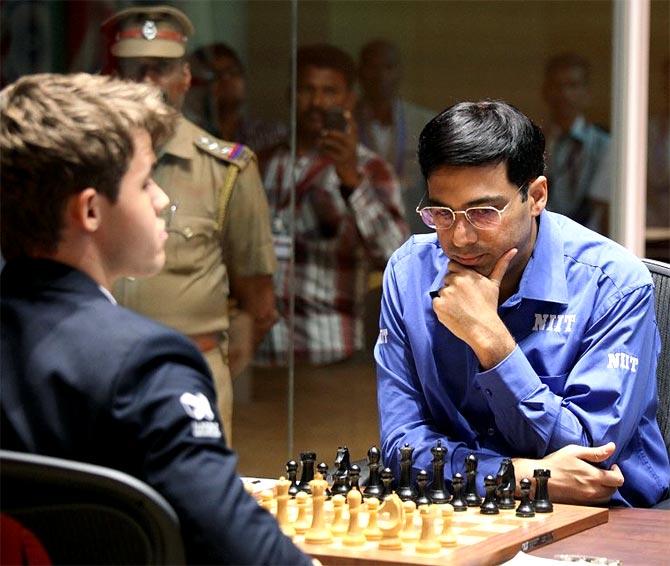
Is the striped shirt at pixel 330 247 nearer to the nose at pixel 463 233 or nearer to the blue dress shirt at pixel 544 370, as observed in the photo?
the blue dress shirt at pixel 544 370

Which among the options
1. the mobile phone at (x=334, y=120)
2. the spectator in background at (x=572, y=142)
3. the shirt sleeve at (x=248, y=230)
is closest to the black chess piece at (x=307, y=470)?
the shirt sleeve at (x=248, y=230)

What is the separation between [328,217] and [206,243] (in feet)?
1.50

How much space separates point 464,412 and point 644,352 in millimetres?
367

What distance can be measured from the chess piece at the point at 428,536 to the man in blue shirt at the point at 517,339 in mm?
486

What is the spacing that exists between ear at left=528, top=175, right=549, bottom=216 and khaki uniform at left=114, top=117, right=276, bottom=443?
1.87 m

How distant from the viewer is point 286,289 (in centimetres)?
449

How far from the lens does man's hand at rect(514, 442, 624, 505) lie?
231 cm

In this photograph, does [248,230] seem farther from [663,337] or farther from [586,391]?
[586,391]

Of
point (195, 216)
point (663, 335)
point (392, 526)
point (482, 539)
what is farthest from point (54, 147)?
point (195, 216)

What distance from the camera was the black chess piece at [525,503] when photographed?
2.09 metres

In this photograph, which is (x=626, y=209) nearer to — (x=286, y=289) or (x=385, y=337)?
(x=286, y=289)

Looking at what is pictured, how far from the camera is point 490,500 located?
2139 mm

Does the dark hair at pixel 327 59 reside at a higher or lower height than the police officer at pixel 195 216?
higher

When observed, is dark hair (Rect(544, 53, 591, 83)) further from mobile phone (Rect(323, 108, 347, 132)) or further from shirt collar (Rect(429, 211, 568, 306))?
shirt collar (Rect(429, 211, 568, 306))
